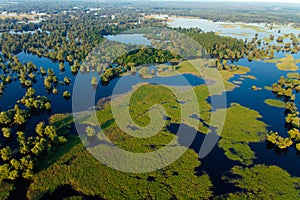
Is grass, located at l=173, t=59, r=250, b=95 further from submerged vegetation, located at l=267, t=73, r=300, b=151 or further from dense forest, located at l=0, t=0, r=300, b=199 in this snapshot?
submerged vegetation, located at l=267, t=73, r=300, b=151

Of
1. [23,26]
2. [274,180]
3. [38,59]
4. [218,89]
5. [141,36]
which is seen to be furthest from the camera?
[23,26]

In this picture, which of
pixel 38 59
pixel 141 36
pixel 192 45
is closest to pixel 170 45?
pixel 192 45

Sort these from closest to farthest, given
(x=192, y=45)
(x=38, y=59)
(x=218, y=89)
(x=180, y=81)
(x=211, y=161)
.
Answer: (x=211, y=161) → (x=218, y=89) → (x=180, y=81) → (x=38, y=59) → (x=192, y=45)

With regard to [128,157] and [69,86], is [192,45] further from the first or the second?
[128,157]

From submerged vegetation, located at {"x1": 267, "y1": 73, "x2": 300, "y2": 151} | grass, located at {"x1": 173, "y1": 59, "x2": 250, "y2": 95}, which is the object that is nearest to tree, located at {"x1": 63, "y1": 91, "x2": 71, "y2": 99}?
grass, located at {"x1": 173, "y1": 59, "x2": 250, "y2": 95}

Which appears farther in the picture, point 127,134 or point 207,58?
point 207,58

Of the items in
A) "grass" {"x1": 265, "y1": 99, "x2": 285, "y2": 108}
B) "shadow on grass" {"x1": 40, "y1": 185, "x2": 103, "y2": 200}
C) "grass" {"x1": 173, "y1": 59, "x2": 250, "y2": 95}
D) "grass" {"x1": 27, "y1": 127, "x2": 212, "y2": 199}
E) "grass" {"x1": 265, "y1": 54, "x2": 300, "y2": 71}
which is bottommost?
"shadow on grass" {"x1": 40, "y1": 185, "x2": 103, "y2": 200}

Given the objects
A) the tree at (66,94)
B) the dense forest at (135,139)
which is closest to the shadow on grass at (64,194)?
the dense forest at (135,139)
